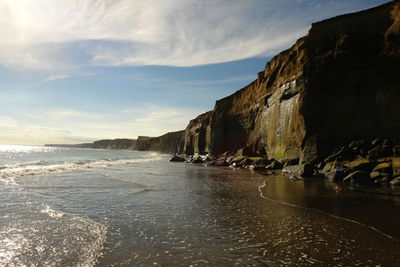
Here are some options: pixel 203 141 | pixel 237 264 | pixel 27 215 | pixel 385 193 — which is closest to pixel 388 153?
pixel 385 193

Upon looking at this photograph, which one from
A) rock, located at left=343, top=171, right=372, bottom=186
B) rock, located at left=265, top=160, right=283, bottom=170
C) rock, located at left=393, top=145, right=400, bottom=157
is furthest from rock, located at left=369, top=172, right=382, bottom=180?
rock, located at left=265, top=160, right=283, bottom=170

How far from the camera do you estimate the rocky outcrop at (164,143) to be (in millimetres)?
130375

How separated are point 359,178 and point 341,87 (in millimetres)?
11837

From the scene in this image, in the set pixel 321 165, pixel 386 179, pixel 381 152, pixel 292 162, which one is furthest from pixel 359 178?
pixel 292 162

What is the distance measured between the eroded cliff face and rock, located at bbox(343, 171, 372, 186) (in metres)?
6.40

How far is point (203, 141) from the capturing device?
6950 cm

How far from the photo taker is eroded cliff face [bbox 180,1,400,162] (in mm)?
23906

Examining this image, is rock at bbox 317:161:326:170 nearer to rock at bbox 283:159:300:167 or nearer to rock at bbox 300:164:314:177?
rock at bbox 300:164:314:177

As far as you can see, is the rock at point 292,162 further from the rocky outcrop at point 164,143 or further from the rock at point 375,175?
the rocky outcrop at point 164,143

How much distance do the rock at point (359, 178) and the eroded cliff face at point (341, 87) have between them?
6401mm

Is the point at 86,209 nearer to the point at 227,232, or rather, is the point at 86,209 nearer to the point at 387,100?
the point at 227,232

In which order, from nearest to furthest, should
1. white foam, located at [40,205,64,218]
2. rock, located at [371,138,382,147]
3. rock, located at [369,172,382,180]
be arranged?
white foam, located at [40,205,64,218], rock, located at [369,172,382,180], rock, located at [371,138,382,147]

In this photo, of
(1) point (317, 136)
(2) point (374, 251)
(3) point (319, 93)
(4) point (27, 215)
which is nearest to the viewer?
(2) point (374, 251)

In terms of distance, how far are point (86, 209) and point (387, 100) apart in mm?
23568
